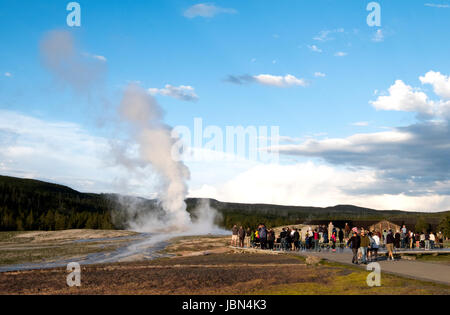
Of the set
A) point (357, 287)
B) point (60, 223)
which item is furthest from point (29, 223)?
point (357, 287)

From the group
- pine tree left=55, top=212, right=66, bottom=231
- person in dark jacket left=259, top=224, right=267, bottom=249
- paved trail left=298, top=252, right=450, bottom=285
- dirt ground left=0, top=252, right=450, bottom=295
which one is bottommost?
pine tree left=55, top=212, right=66, bottom=231

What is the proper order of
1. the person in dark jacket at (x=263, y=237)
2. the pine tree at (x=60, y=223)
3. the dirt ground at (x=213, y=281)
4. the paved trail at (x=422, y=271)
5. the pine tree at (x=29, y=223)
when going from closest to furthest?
the dirt ground at (x=213, y=281) → the paved trail at (x=422, y=271) → the person in dark jacket at (x=263, y=237) → the pine tree at (x=29, y=223) → the pine tree at (x=60, y=223)

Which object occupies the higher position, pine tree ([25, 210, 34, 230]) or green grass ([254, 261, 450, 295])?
green grass ([254, 261, 450, 295])

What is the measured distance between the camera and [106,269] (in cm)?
2572

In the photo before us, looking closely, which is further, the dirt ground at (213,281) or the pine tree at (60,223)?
the pine tree at (60,223)

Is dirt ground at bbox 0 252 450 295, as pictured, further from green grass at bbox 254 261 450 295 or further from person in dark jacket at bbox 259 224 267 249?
person in dark jacket at bbox 259 224 267 249

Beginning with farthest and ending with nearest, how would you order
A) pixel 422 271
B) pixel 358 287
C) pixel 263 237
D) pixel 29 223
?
pixel 29 223
pixel 263 237
pixel 422 271
pixel 358 287

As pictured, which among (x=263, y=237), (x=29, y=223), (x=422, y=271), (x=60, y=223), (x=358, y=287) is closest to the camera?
(x=358, y=287)

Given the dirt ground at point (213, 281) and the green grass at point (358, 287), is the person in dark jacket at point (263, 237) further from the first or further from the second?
the green grass at point (358, 287)

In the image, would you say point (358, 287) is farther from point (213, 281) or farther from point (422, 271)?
point (422, 271)

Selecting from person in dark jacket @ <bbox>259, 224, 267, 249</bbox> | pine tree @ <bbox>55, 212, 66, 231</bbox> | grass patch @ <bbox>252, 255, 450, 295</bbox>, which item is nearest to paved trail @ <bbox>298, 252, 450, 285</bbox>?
grass patch @ <bbox>252, 255, 450, 295</bbox>

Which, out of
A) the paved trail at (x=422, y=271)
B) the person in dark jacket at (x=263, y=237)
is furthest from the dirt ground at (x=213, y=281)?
the person in dark jacket at (x=263, y=237)

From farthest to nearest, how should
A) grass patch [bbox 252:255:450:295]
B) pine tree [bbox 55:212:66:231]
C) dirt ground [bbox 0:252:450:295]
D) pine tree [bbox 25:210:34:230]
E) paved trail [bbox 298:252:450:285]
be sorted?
pine tree [bbox 55:212:66:231] → pine tree [bbox 25:210:34:230] → paved trail [bbox 298:252:450:285] → dirt ground [bbox 0:252:450:295] → grass patch [bbox 252:255:450:295]
